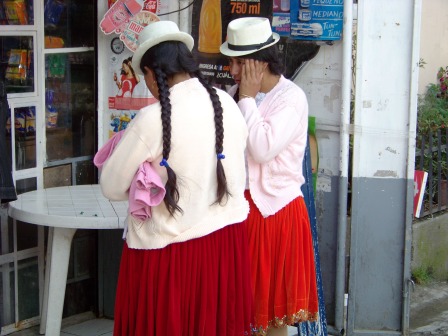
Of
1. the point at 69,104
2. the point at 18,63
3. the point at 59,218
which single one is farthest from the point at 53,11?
the point at 59,218

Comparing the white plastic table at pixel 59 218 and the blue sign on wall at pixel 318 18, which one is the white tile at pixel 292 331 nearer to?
the white plastic table at pixel 59 218

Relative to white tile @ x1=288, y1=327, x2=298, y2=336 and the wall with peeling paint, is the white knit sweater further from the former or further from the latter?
white tile @ x1=288, y1=327, x2=298, y2=336

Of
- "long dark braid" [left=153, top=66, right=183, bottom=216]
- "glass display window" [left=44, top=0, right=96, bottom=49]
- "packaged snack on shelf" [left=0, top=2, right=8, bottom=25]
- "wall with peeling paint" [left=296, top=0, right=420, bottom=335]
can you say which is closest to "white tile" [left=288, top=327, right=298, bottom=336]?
"wall with peeling paint" [left=296, top=0, right=420, bottom=335]

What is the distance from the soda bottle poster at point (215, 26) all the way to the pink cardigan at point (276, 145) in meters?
0.92

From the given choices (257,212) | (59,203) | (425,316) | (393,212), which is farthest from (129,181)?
(425,316)

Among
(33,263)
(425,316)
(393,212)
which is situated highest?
(393,212)

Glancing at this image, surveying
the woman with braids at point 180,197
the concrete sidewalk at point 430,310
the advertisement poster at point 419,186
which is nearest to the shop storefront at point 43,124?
the woman with braids at point 180,197

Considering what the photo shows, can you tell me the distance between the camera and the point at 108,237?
4602mm

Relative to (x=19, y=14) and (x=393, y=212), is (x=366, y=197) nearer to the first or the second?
(x=393, y=212)

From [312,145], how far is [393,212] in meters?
0.58

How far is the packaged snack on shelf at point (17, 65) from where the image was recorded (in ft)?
13.6

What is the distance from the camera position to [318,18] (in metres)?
4.29

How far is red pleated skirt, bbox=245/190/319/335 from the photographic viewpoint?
3.54 metres

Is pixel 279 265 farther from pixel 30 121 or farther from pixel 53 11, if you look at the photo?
pixel 53 11
